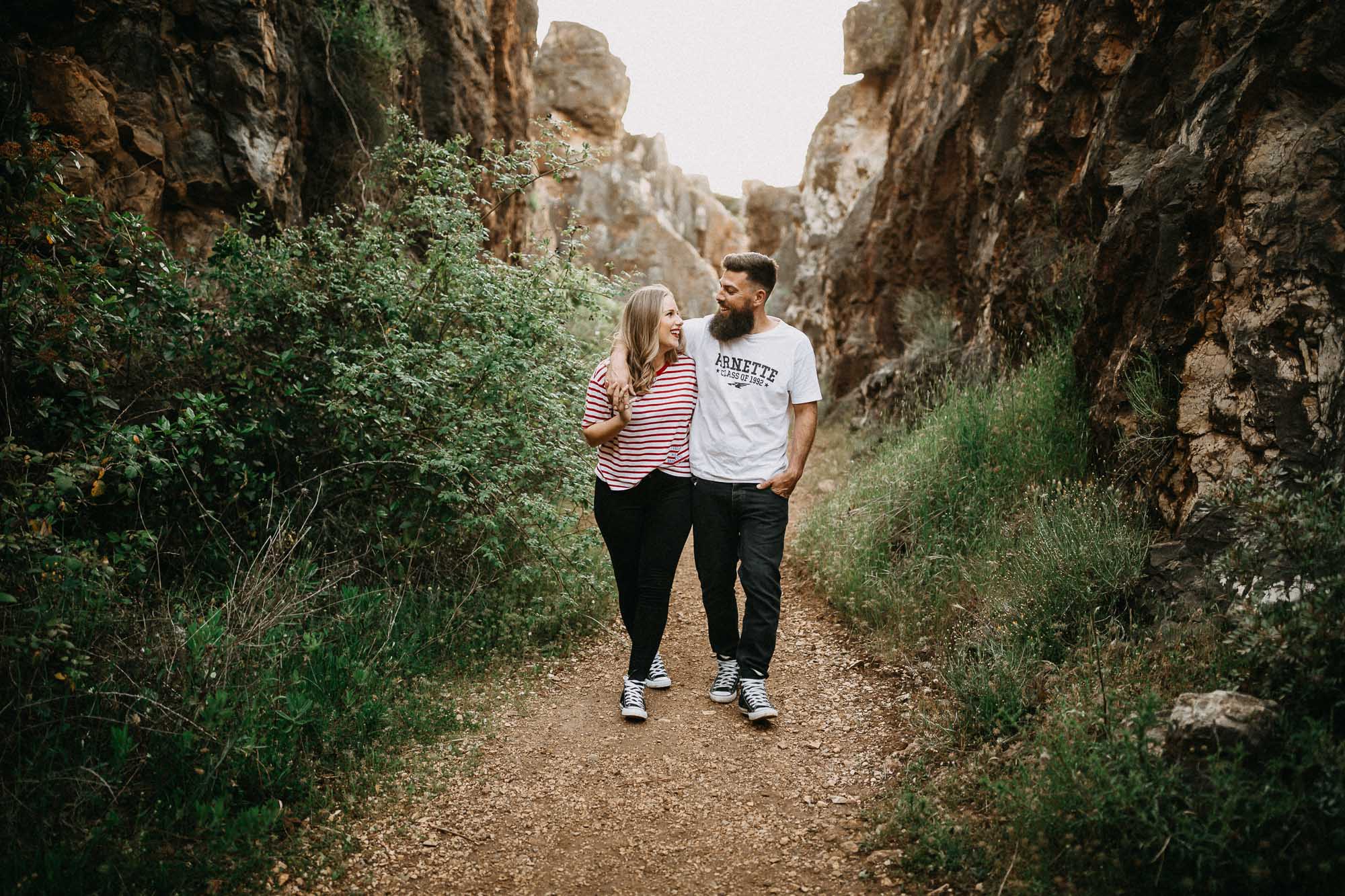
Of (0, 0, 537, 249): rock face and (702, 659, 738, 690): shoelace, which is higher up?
(0, 0, 537, 249): rock face

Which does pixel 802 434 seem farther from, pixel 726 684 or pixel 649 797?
pixel 649 797

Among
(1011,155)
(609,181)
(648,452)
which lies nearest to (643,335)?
(648,452)

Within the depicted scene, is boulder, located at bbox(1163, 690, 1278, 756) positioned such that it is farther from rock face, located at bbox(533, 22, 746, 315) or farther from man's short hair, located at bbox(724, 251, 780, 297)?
rock face, located at bbox(533, 22, 746, 315)

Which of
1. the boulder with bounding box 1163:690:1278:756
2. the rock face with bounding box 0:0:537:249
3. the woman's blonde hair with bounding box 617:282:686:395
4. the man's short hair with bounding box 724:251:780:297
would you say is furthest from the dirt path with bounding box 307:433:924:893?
the rock face with bounding box 0:0:537:249

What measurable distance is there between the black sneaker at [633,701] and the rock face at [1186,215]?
2.92m

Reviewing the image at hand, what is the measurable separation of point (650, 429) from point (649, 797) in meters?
1.77

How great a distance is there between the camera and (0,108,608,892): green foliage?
324 cm

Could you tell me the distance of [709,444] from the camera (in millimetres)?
4367

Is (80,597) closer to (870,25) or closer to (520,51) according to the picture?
(520,51)

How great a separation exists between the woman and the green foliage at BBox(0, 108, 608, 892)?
99 centimetres

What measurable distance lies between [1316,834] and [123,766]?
4.05 meters

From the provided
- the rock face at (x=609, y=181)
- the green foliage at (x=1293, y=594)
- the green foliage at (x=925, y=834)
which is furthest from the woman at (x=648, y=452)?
the rock face at (x=609, y=181)

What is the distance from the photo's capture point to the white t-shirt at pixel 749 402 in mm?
4328

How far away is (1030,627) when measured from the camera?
4168 millimetres
